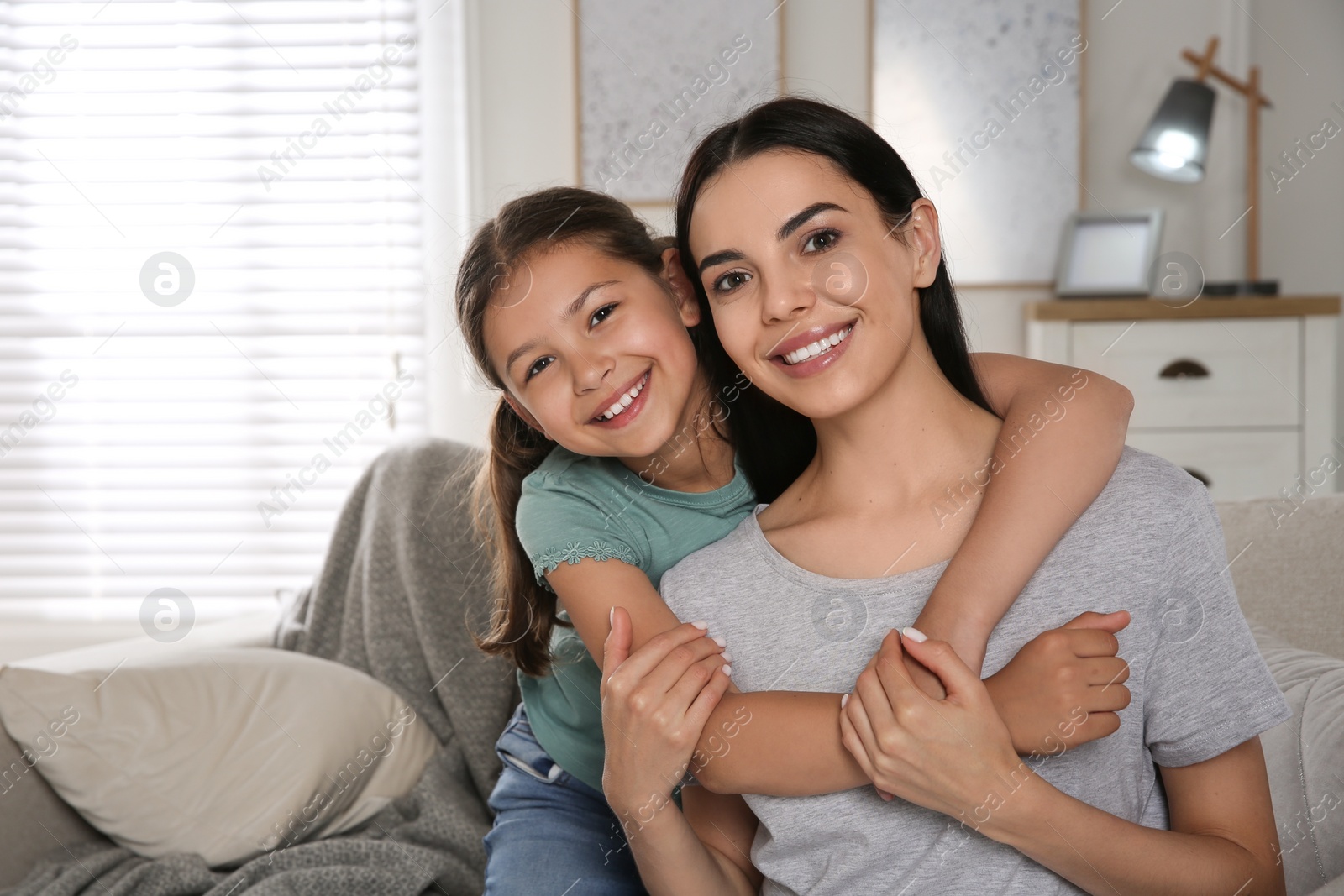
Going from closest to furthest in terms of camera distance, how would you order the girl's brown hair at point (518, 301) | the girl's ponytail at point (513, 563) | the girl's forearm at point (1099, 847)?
the girl's forearm at point (1099, 847) → the girl's brown hair at point (518, 301) → the girl's ponytail at point (513, 563)

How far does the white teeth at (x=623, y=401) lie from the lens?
1266 mm

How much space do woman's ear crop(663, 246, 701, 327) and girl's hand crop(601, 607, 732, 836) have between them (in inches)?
16.9

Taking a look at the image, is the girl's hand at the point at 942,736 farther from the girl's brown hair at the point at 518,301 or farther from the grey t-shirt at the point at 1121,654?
the girl's brown hair at the point at 518,301

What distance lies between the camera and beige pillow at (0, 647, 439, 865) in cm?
160

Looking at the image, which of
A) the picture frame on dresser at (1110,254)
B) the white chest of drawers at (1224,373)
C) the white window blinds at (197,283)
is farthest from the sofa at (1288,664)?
the picture frame on dresser at (1110,254)

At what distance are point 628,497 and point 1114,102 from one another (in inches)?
97.0

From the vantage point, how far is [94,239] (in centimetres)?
312

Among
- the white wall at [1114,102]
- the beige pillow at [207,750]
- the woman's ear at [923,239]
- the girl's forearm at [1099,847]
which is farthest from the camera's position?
the white wall at [1114,102]

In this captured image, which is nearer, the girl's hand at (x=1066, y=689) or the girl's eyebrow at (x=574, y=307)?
the girl's hand at (x=1066, y=689)

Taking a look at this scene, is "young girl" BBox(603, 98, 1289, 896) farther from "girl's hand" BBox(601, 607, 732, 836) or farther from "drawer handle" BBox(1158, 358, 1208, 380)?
"drawer handle" BBox(1158, 358, 1208, 380)

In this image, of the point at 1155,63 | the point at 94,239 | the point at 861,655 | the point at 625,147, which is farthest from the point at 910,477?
the point at 94,239

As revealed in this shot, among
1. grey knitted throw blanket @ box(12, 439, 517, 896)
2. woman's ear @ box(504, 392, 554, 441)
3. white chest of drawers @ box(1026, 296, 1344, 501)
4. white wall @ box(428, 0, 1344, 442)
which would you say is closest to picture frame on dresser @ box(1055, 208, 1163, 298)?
white wall @ box(428, 0, 1344, 442)

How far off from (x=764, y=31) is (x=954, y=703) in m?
2.56

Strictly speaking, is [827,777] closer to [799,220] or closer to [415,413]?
[799,220]
